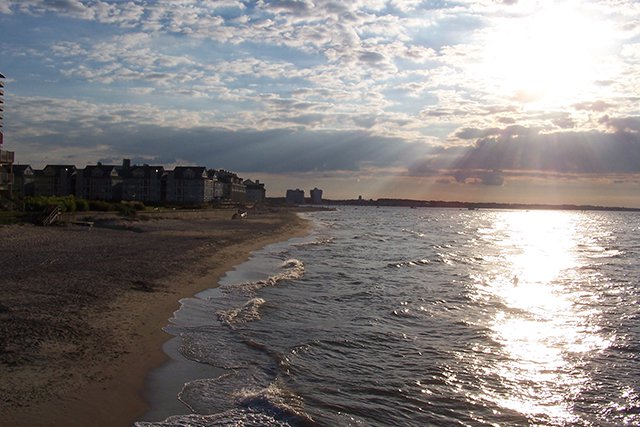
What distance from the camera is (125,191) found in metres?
113

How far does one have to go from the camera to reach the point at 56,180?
10681cm

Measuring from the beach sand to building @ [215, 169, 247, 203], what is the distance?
11351 centimetres

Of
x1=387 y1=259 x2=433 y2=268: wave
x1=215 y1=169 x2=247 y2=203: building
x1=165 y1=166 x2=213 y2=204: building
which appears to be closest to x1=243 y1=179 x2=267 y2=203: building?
x1=215 y1=169 x2=247 y2=203: building

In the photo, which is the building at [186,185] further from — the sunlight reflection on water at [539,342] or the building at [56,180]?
the sunlight reflection on water at [539,342]

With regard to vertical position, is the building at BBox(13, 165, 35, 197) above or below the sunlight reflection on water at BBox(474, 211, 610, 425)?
above

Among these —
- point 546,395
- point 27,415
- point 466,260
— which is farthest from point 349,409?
point 466,260

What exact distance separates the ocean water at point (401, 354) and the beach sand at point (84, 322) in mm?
723

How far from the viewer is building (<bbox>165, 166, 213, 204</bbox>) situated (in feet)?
386

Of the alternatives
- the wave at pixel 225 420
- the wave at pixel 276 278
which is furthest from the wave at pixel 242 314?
the wave at pixel 225 420

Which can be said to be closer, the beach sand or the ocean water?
the beach sand

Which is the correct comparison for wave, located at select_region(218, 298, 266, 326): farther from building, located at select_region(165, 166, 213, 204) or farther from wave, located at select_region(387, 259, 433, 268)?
building, located at select_region(165, 166, 213, 204)

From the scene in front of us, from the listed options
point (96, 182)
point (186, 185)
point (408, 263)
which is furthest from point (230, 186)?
point (408, 263)

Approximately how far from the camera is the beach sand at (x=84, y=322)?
7.89 metres

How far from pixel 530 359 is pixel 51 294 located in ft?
36.5
